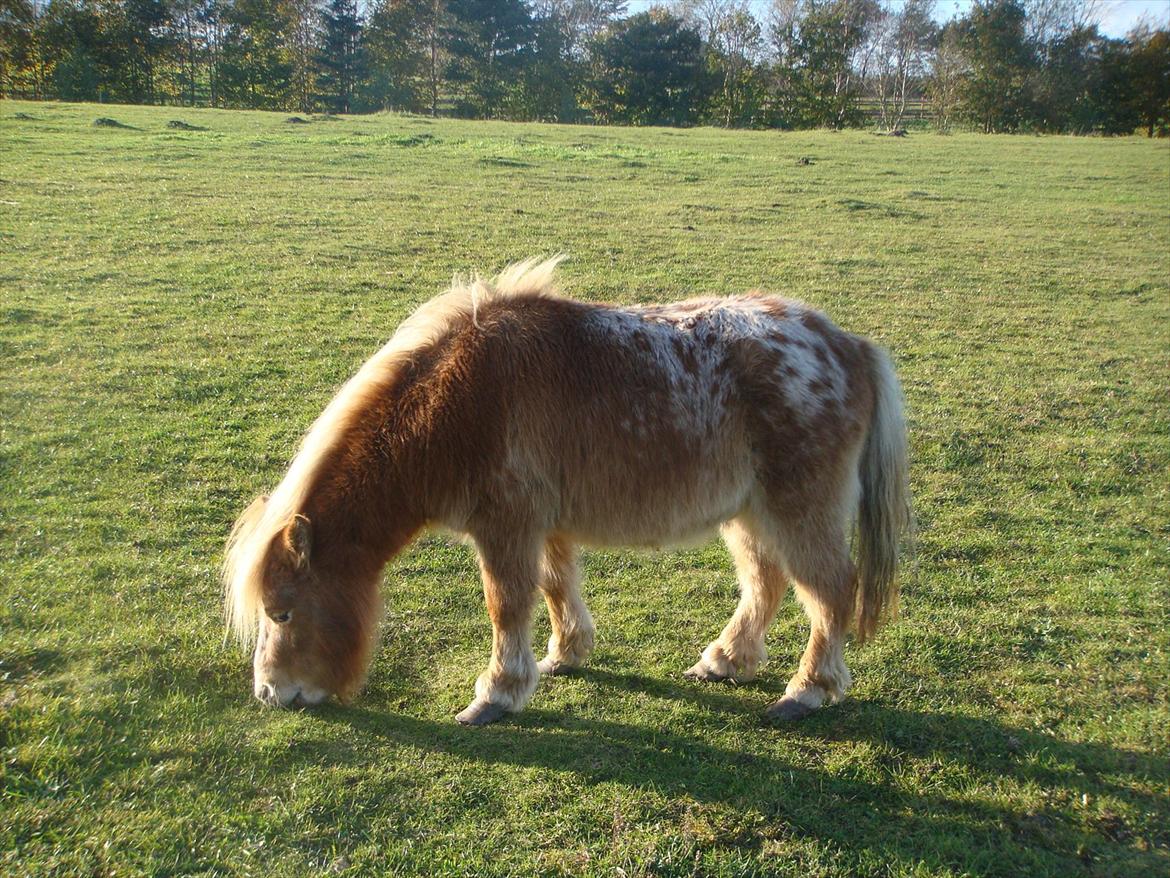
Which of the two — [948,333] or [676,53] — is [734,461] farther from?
[676,53]

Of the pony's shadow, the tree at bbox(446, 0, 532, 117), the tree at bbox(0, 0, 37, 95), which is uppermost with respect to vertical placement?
the tree at bbox(446, 0, 532, 117)

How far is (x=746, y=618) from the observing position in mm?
4668

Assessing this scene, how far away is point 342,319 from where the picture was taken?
A: 10000 mm

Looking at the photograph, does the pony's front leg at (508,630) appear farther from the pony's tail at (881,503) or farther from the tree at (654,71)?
the tree at (654,71)

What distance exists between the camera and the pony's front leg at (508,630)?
4.04m

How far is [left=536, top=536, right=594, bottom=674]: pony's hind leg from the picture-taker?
181 inches

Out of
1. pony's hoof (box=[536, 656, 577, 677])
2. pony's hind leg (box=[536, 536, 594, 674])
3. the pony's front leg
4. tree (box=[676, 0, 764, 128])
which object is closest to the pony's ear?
the pony's front leg

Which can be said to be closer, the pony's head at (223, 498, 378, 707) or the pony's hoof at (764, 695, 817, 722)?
the pony's head at (223, 498, 378, 707)

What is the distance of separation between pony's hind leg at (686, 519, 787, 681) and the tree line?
113 feet

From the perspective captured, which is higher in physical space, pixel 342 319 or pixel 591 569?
pixel 342 319

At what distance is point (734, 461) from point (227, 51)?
4006 cm

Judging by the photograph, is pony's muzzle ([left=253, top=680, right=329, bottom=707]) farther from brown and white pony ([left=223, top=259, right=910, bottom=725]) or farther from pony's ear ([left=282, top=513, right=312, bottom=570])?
pony's ear ([left=282, top=513, right=312, bottom=570])

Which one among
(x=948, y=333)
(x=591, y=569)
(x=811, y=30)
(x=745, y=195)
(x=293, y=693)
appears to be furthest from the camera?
(x=811, y=30)

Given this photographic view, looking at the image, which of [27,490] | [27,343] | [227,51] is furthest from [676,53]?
[27,490]
